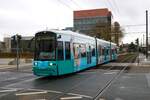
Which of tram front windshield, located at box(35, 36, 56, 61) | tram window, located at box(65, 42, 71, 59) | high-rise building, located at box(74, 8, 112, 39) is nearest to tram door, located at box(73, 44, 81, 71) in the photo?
tram window, located at box(65, 42, 71, 59)

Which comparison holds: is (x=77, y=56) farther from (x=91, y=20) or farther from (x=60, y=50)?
(x=91, y=20)

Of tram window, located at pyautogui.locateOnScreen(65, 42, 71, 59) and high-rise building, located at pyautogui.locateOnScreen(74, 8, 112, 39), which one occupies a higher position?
high-rise building, located at pyautogui.locateOnScreen(74, 8, 112, 39)

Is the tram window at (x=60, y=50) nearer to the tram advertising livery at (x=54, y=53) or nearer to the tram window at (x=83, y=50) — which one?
the tram advertising livery at (x=54, y=53)

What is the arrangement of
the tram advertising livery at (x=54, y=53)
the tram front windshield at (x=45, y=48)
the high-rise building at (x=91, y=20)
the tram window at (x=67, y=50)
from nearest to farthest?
the tram advertising livery at (x=54, y=53) → the tram front windshield at (x=45, y=48) → the tram window at (x=67, y=50) → the high-rise building at (x=91, y=20)

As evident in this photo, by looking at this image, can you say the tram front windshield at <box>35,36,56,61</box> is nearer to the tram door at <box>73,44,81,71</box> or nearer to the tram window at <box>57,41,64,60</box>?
the tram window at <box>57,41,64,60</box>

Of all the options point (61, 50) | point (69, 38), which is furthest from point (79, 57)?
point (61, 50)

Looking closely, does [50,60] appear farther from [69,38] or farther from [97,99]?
[97,99]

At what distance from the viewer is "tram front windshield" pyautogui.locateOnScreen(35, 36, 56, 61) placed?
863 inches

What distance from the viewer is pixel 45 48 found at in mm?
22172

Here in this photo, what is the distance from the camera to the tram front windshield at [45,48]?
21.9 meters

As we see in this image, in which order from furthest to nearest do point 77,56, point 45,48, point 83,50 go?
point 83,50 → point 77,56 → point 45,48

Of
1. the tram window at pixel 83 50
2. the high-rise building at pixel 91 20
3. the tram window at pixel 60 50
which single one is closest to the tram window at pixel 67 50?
the tram window at pixel 60 50

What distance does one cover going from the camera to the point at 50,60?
856 inches

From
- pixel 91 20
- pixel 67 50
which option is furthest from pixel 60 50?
pixel 91 20
